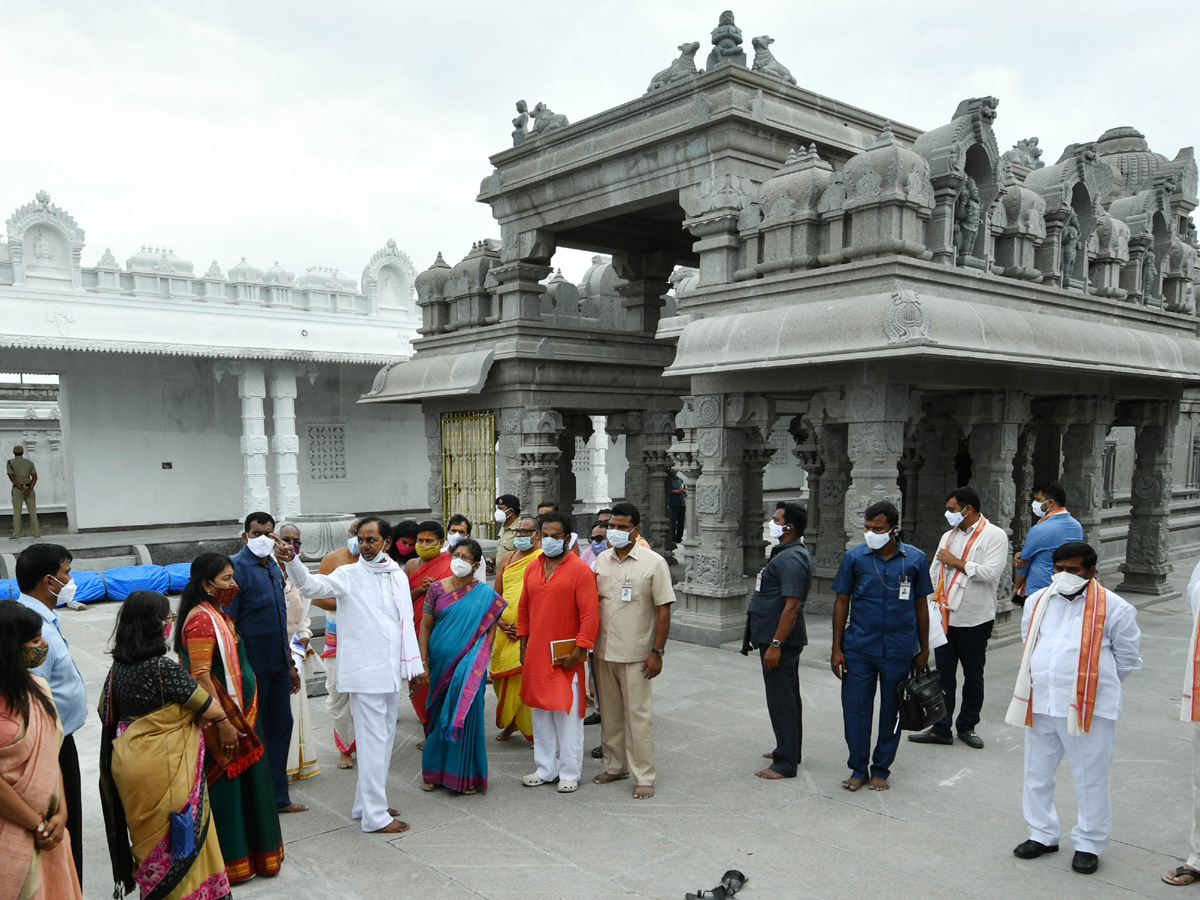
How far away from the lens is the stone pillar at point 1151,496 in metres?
10.6

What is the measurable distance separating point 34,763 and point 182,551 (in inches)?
444

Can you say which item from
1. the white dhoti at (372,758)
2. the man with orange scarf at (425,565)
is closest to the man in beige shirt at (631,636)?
the man with orange scarf at (425,565)

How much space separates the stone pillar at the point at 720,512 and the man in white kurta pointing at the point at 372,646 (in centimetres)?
429

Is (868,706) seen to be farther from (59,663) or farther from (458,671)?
(59,663)

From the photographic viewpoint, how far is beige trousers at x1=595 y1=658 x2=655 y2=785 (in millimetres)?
4836

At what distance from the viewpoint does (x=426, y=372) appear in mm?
11086

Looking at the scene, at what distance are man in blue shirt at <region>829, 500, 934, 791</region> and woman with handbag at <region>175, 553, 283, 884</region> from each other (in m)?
2.99

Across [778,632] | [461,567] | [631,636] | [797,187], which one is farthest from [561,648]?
[797,187]

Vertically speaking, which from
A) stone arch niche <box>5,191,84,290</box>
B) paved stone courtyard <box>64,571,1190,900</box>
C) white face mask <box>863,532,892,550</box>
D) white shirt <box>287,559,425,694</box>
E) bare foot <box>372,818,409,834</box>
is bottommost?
paved stone courtyard <box>64,571,1190,900</box>

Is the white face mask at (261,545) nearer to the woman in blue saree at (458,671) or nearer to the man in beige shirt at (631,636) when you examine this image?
the woman in blue saree at (458,671)

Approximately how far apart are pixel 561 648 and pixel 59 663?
2421 millimetres

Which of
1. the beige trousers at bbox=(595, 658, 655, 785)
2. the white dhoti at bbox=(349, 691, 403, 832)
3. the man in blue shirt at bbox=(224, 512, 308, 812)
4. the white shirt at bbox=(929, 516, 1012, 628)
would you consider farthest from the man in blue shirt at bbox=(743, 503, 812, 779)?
the man in blue shirt at bbox=(224, 512, 308, 812)

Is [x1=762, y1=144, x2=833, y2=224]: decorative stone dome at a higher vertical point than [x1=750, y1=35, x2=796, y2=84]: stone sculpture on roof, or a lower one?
lower

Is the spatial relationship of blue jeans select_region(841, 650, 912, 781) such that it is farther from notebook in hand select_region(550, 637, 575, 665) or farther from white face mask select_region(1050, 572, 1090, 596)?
notebook in hand select_region(550, 637, 575, 665)
